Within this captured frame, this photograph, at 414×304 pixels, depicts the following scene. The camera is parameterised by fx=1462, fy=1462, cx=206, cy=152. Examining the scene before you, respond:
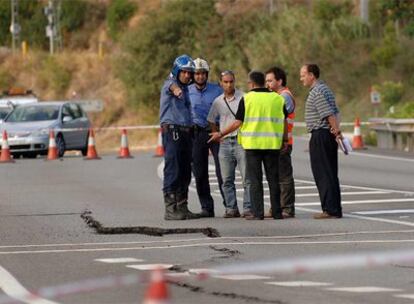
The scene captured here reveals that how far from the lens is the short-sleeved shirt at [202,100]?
60.3ft

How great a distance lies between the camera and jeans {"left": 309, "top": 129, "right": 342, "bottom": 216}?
17891mm

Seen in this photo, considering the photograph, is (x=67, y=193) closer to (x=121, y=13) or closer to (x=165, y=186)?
(x=165, y=186)

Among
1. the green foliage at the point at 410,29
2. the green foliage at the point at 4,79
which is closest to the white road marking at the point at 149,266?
the green foliage at the point at 410,29

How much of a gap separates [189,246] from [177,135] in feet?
11.5

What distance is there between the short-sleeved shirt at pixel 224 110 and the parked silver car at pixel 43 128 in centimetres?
1959

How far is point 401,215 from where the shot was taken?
1816cm

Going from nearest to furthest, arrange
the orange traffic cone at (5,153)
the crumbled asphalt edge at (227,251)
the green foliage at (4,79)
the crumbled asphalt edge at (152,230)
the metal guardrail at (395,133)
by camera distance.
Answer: the crumbled asphalt edge at (227,251)
the crumbled asphalt edge at (152,230)
the orange traffic cone at (5,153)
the metal guardrail at (395,133)
the green foliage at (4,79)

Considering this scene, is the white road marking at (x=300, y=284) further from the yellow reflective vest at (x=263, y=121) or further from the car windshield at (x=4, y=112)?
the car windshield at (x=4, y=112)

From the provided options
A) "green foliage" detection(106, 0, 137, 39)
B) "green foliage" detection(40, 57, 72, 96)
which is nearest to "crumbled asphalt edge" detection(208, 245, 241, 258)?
"green foliage" detection(40, 57, 72, 96)

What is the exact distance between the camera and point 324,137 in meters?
18.0

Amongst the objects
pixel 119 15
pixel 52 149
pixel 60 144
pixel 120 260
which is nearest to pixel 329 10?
pixel 119 15

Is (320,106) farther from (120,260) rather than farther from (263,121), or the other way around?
(120,260)

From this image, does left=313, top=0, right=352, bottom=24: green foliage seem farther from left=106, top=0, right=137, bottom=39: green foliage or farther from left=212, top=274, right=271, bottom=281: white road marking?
left=212, top=274, right=271, bottom=281: white road marking

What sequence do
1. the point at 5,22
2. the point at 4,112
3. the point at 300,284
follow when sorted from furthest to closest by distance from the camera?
the point at 5,22
the point at 4,112
the point at 300,284
